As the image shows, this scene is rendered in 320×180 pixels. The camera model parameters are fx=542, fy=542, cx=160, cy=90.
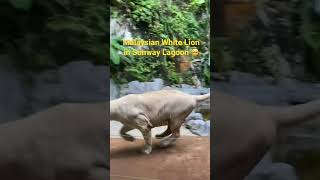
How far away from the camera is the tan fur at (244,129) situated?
4.55 metres

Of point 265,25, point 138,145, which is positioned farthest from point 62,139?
point 265,25

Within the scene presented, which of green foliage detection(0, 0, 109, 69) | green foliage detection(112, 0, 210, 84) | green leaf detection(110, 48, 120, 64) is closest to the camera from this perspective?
green foliage detection(112, 0, 210, 84)

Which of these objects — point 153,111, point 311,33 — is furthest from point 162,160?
point 311,33

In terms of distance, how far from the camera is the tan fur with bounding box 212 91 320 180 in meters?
4.55

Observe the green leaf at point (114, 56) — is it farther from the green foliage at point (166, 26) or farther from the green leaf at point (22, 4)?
the green leaf at point (22, 4)

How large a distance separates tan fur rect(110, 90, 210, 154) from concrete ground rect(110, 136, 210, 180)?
0.06m

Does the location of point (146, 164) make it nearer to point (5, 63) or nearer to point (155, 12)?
point (155, 12)

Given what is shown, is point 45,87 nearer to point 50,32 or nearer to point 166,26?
point 50,32

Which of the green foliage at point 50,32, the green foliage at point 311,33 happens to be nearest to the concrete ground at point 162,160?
the green foliage at point 50,32

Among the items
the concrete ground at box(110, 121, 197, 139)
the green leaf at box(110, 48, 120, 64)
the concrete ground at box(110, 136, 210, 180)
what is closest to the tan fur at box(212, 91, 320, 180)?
the concrete ground at box(110, 136, 210, 180)

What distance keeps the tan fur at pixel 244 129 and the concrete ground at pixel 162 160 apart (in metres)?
0.15

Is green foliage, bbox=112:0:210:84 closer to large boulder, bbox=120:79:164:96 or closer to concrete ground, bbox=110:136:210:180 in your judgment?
large boulder, bbox=120:79:164:96

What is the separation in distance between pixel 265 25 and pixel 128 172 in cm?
169

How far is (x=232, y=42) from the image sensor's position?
4.55 m
